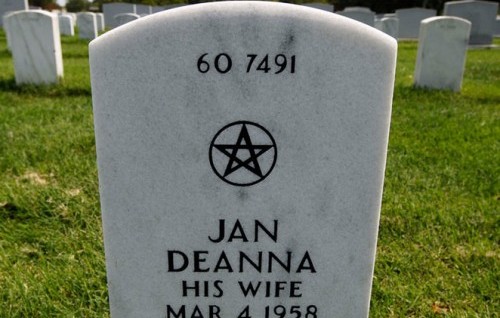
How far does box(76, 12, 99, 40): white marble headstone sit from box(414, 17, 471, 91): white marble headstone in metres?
9.76

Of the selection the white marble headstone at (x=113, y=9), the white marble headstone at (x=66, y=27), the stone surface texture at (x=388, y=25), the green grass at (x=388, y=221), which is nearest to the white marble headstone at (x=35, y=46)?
the green grass at (x=388, y=221)

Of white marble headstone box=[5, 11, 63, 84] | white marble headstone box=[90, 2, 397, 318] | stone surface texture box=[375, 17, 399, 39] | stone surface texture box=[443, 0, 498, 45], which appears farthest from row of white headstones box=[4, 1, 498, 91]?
stone surface texture box=[443, 0, 498, 45]

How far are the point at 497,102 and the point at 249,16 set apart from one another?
18.4 ft

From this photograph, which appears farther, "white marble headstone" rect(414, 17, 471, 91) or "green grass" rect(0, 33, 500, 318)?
"white marble headstone" rect(414, 17, 471, 91)

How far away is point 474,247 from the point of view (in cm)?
219

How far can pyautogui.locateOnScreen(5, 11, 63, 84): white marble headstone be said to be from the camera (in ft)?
17.6

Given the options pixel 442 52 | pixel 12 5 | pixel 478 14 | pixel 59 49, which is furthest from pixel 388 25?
pixel 12 5

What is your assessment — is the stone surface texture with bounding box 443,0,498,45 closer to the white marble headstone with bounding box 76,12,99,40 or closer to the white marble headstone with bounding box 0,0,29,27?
the white marble headstone with bounding box 76,12,99,40

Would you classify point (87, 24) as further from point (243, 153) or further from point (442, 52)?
point (243, 153)

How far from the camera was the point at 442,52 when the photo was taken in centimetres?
591

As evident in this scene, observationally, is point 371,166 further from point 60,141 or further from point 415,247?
point 60,141

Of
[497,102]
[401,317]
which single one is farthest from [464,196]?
[497,102]

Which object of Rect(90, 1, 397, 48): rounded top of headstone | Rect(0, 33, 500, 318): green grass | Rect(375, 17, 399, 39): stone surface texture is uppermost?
Rect(90, 1, 397, 48): rounded top of headstone

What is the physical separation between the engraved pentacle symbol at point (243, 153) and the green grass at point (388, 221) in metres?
0.90
